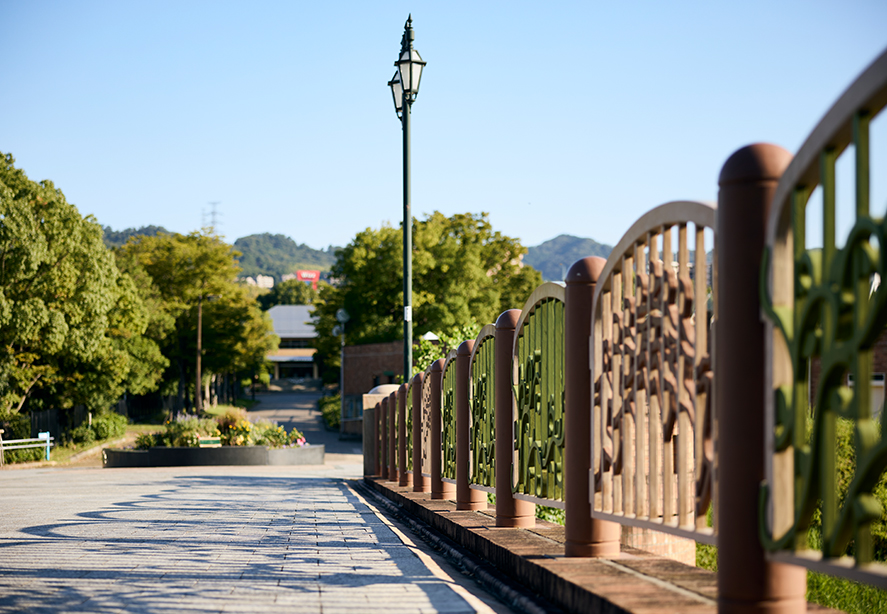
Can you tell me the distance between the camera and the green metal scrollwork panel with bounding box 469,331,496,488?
6715 millimetres

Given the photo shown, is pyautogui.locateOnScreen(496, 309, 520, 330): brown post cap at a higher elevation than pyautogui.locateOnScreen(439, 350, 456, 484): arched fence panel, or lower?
higher

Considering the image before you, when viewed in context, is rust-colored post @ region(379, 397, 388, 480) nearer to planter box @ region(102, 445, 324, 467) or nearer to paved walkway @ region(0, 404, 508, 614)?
paved walkway @ region(0, 404, 508, 614)

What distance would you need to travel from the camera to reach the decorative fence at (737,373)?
2396 mm

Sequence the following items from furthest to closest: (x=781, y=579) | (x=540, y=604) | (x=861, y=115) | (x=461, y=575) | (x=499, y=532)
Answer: (x=499, y=532) → (x=461, y=575) → (x=540, y=604) → (x=781, y=579) → (x=861, y=115)

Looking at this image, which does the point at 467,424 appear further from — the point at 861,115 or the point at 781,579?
the point at 861,115

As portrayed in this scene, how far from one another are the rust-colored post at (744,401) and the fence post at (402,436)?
28.3ft

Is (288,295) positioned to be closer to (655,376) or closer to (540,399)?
(540,399)

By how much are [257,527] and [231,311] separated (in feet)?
156

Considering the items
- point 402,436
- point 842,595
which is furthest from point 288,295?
point 402,436

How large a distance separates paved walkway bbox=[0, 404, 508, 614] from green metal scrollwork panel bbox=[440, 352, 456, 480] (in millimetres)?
759

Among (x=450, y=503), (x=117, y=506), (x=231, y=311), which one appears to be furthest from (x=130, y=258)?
(x=450, y=503)

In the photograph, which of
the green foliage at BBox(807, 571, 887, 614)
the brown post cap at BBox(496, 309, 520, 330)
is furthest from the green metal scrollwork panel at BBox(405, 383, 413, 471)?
the green foliage at BBox(807, 571, 887, 614)

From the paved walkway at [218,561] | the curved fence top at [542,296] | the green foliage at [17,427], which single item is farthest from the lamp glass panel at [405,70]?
the green foliage at [17,427]

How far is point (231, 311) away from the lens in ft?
178
